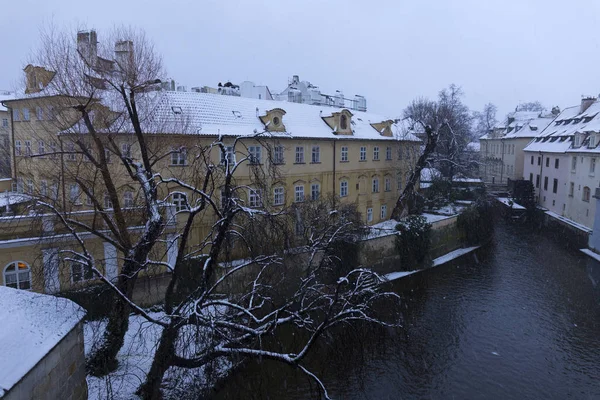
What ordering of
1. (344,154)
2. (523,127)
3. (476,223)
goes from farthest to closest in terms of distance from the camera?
(523,127)
(476,223)
(344,154)

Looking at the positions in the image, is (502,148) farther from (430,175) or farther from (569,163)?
(430,175)

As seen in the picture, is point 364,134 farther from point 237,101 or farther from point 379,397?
point 379,397

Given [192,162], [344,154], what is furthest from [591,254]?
[192,162]

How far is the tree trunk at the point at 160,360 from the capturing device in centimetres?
622

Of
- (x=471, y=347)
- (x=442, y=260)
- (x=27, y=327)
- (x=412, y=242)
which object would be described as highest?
(x=27, y=327)

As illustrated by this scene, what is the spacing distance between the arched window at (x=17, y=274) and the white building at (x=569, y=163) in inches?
907

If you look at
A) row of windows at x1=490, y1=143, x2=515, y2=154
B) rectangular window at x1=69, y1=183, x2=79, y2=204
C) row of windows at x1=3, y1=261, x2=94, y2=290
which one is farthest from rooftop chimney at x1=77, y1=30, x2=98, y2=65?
row of windows at x1=490, y1=143, x2=515, y2=154

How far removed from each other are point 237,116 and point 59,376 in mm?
12276

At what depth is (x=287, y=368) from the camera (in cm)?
1002

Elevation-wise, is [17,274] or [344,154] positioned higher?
[344,154]

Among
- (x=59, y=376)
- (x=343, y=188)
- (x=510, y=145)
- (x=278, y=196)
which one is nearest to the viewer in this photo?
(x=59, y=376)

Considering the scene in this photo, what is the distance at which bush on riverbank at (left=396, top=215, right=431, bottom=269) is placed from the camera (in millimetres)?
17500

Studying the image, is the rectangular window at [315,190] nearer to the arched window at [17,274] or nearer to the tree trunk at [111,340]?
the arched window at [17,274]

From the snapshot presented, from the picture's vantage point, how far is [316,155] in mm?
18922
